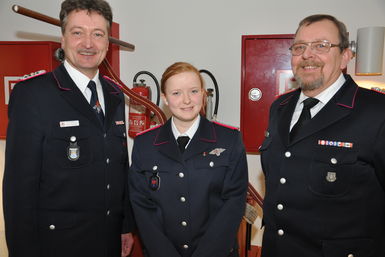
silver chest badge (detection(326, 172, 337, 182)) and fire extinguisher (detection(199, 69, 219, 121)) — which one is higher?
fire extinguisher (detection(199, 69, 219, 121))

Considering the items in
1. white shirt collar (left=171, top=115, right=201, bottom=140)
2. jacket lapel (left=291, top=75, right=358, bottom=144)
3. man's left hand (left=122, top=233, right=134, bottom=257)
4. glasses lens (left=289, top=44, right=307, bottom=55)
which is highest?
glasses lens (left=289, top=44, right=307, bottom=55)

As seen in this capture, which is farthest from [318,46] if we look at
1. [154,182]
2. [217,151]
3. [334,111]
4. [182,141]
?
[154,182]

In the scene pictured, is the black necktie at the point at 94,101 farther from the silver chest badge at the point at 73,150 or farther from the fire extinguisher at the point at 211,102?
the fire extinguisher at the point at 211,102

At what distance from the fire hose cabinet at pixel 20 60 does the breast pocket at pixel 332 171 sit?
2.33 metres

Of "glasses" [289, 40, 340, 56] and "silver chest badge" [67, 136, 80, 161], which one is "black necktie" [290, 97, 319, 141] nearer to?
"glasses" [289, 40, 340, 56]

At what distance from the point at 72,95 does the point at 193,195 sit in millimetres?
834

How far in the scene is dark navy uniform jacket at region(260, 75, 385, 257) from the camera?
1513mm

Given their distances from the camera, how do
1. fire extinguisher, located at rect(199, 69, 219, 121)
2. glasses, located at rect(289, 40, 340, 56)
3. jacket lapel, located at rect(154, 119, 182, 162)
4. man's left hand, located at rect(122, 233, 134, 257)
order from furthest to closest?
fire extinguisher, located at rect(199, 69, 219, 121) → man's left hand, located at rect(122, 233, 134, 257) → jacket lapel, located at rect(154, 119, 182, 162) → glasses, located at rect(289, 40, 340, 56)

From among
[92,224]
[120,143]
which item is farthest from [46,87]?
A: [92,224]

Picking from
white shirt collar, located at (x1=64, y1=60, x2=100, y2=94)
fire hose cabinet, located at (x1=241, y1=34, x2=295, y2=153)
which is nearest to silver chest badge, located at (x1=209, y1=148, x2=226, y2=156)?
white shirt collar, located at (x1=64, y1=60, x2=100, y2=94)

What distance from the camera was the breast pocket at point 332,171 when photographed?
1.53 meters

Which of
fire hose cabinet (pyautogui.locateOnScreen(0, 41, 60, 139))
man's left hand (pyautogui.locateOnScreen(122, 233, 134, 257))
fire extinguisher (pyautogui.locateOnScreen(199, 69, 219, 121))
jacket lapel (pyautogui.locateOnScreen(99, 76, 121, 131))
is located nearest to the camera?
jacket lapel (pyautogui.locateOnScreen(99, 76, 121, 131))

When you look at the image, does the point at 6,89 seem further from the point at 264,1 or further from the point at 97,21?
the point at 264,1

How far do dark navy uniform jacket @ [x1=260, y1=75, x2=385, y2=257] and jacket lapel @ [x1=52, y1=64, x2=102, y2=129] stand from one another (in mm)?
1051
